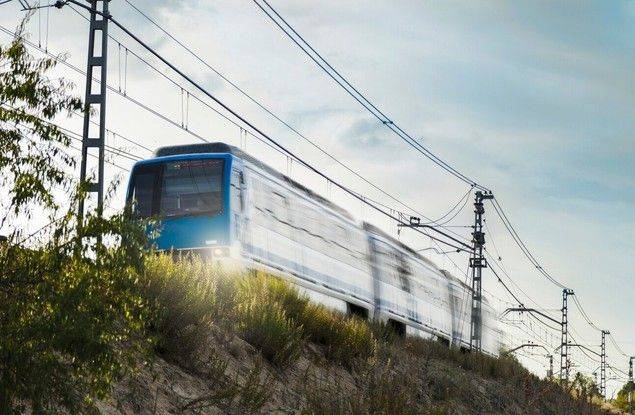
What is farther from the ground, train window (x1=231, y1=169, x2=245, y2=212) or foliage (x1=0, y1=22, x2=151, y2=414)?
train window (x1=231, y1=169, x2=245, y2=212)

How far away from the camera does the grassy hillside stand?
11.5 meters

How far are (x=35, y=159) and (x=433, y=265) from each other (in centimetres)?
3002

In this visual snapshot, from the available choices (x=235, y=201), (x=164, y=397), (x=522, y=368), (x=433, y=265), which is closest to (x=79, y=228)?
(x=164, y=397)

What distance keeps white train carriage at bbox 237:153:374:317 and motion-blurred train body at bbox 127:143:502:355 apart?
0.02m

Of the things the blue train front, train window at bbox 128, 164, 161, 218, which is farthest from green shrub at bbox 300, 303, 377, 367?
train window at bbox 128, 164, 161, 218

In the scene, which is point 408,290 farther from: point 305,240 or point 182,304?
point 182,304

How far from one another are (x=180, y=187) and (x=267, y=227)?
2027 mm

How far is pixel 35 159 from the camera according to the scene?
25.2 ft

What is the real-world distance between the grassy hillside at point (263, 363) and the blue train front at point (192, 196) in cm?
225

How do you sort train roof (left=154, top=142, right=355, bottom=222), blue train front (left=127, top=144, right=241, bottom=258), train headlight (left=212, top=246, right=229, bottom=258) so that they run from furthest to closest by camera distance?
train roof (left=154, top=142, right=355, bottom=222)
blue train front (left=127, top=144, right=241, bottom=258)
train headlight (left=212, top=246, right=229, bottom=258)

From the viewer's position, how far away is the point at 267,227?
835 inches

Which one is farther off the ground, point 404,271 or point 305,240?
point 305,240

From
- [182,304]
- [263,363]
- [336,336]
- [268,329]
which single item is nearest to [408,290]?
[336,336]

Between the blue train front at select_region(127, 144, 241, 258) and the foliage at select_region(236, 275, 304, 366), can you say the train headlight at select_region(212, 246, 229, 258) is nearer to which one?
the blue train front at select_region(127, 144, 241, 258)
